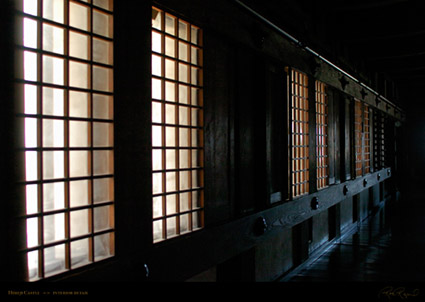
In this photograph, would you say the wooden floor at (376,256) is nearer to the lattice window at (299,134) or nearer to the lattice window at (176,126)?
the lattice window at (299,134)

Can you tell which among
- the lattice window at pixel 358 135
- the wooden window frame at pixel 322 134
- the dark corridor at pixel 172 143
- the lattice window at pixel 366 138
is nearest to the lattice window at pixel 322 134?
the wooden window frame at pixel 322 134

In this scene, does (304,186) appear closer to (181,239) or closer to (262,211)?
(262,211)

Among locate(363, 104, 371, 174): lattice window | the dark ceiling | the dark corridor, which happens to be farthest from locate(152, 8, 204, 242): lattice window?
locate(363, 104, 371, 174): lattice window

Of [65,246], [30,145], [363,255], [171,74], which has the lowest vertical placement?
[363,255]

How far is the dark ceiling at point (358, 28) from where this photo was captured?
898 centimetres

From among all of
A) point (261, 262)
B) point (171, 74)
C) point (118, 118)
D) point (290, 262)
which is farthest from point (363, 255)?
point (118, 118)

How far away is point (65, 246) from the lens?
345cm

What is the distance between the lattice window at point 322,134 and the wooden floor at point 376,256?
2.16 metres

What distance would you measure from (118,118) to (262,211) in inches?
157

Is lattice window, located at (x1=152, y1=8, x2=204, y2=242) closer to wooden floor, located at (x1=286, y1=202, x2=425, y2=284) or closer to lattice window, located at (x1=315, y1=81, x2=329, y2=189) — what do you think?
wooden floor, located at (x1=286, y1=202, x2=425, y2=284)

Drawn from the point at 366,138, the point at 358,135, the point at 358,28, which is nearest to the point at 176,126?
the point at 358,28

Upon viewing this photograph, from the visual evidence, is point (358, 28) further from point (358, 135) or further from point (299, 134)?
point (358, 135)

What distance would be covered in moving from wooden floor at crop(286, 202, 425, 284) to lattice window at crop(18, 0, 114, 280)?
6103 mm

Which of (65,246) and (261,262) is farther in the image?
(261,262)
